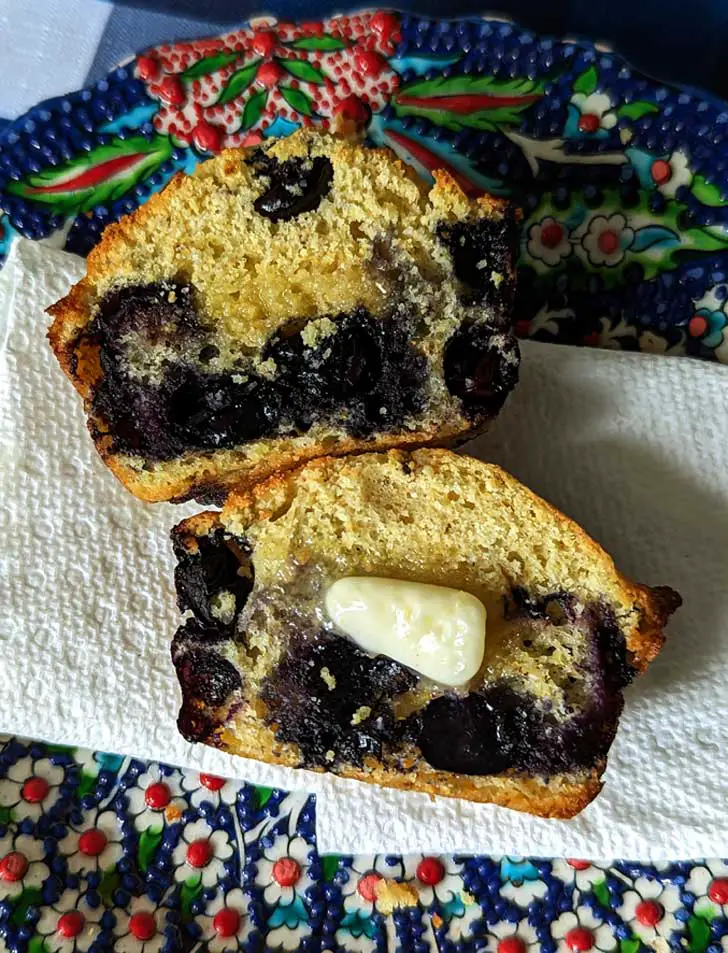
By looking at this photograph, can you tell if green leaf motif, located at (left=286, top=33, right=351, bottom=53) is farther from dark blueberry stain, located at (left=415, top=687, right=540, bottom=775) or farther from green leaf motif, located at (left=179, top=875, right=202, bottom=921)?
green leaf motif, located at (left=179, top=875, right=202, bottom=921)

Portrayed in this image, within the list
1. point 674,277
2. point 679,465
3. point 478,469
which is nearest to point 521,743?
point 478,469

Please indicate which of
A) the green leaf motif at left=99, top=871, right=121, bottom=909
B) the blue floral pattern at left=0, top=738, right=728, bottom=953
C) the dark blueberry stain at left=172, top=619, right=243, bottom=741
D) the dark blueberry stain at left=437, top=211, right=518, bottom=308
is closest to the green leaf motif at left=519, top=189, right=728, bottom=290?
the dark blueberry stain at left=437, top=211, right=518, bottom=308

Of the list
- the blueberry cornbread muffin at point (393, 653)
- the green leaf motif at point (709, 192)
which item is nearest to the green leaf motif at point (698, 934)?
the blueberry cornbread muffin at point (393, 653)

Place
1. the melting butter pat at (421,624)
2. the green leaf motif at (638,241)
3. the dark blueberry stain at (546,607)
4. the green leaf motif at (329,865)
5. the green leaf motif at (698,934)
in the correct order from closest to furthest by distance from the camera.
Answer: the melting butter pat at (421,624) < the dark blueberry stain at (546,607) < the green leaf motif at (698,934) < the green leaf motif at (329,865) < the green leaf motif at (638,241)

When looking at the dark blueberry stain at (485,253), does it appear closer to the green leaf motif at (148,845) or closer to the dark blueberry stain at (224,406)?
the dark blueberry stain at (224,406)

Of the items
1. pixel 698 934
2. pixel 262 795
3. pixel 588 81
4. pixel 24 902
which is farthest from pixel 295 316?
pixel 698 934

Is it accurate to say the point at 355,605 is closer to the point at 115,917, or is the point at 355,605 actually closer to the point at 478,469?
the point at 478,469

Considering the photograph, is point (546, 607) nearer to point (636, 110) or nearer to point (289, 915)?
point (289, 915)
